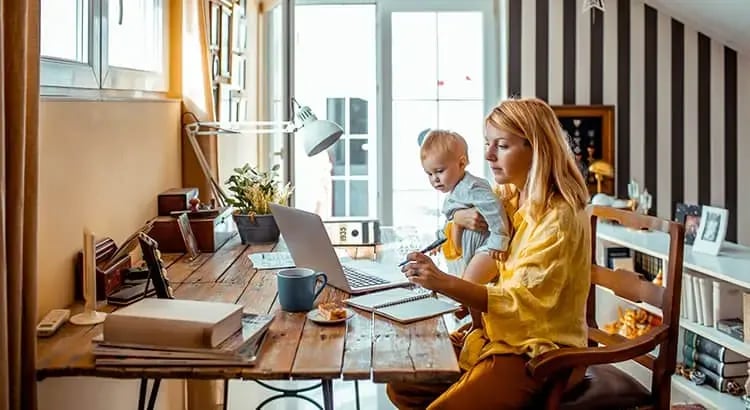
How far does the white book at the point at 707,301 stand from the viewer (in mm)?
3074

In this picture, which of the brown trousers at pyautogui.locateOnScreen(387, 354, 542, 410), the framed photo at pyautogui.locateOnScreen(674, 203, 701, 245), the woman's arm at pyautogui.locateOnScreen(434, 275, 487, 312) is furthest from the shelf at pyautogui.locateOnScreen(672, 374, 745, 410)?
the woman's arm at pyautogui.locateOnScreen(434, 275, 487, 312)

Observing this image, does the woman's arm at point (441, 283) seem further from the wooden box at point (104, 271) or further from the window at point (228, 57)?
the window at point (228, 57)

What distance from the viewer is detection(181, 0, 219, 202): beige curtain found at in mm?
2787

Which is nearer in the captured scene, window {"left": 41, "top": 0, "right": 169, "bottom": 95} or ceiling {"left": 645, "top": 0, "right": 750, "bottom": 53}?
window {"left": 41, "top": 0, "right": 169, "bottom": 95}

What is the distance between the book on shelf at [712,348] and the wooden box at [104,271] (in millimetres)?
2324

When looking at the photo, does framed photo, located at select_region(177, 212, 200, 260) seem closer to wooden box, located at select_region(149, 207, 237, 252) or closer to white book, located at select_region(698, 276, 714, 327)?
wooden box, located at select_region(149, 207, 237, 252)

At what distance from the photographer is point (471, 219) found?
2.09 m

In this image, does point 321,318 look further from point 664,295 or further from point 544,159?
point 664,295

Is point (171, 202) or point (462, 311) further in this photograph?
point (171, 202)

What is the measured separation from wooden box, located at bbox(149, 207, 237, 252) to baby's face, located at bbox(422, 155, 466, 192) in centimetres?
76

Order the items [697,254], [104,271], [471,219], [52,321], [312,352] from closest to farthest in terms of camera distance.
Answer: [312,352], [52,321], [104,271], [471,219], [697,254]

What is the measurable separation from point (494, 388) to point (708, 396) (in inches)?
70.1

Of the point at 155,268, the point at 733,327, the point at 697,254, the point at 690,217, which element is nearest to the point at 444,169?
the point at 155,268

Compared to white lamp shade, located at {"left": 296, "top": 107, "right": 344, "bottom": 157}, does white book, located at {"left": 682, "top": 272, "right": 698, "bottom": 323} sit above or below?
below
